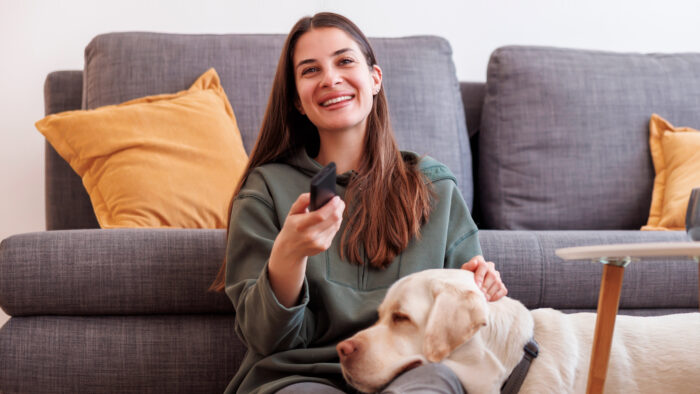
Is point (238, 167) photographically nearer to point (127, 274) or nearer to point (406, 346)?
point (127, 274)

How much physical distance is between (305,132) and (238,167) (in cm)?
59

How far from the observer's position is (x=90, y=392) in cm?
156

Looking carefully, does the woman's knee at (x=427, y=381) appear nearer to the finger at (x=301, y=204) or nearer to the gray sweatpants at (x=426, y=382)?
the gray sweatpants at (x=426, y=382)

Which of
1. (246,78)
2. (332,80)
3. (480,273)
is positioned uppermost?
(332,80)

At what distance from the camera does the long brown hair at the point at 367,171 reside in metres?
1.42

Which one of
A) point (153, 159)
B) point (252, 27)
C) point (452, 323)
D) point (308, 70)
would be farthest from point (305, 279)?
point (252, 27)

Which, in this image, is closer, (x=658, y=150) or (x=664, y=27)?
(x=658, y=150)

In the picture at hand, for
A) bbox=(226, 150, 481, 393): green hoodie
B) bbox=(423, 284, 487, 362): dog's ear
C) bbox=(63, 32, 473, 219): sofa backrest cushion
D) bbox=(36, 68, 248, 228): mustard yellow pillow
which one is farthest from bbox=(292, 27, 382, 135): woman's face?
bbox=(63, 32, 473, 219): sofa backrest cushion

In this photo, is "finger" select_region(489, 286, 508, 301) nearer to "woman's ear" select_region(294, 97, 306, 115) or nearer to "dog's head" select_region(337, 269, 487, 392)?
"dog's head" select_region(337, 269, 487, 392)

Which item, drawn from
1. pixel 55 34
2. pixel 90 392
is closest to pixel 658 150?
pixel 90 392

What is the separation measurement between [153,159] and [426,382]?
1.37 meters

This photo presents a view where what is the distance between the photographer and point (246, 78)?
7.96 ft

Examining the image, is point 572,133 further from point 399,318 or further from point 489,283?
point 399,318

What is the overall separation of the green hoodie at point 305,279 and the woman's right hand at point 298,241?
0.03 metres
